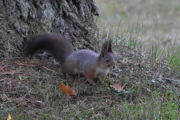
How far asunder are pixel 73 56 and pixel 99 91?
482mm

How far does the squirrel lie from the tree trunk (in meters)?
0.16

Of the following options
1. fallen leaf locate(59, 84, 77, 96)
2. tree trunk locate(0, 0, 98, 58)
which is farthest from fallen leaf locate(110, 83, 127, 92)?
tree trunk locate(0, 0, 98, 58)

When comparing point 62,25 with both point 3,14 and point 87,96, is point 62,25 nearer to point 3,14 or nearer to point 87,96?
point 3,14

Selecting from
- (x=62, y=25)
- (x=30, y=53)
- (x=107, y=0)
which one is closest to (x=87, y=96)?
(x=30, y=53)

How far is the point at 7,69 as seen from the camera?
10.5ft

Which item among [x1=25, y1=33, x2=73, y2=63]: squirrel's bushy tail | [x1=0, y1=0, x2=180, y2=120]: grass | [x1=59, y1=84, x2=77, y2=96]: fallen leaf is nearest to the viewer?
[x1=0, y1=0, x2=180, y2=120]: grass

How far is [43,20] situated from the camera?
139 inches

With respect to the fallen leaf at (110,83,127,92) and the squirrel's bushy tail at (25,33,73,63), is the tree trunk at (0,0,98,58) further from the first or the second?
the fallen leaf at (110,83,127,92)

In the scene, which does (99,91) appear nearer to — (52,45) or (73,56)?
(73,56)

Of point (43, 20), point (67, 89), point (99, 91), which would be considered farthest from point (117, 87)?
point (43, 20)

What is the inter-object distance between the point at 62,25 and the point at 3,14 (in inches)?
28.2

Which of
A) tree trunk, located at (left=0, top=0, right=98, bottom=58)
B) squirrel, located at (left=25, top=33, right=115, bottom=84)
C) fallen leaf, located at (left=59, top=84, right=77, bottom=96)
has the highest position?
tree trunk, located at (left=0, top=0, right=98, bottom=58)

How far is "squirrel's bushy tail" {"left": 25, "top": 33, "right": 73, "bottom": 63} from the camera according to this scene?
336cm

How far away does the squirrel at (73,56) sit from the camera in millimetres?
3244
